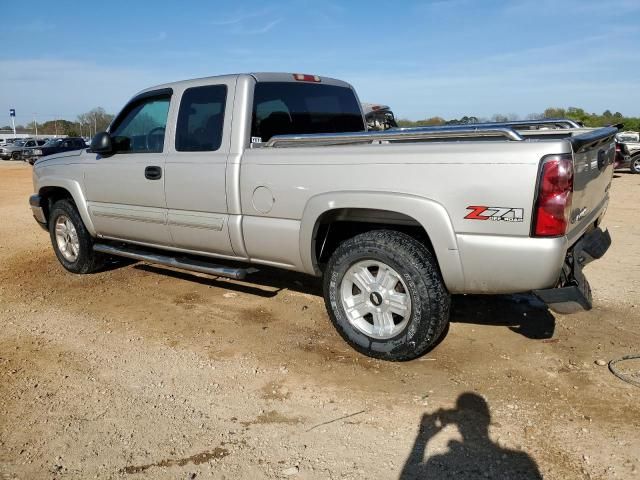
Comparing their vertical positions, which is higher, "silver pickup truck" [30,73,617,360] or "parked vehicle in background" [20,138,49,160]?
"silver pickup truck" [30,73,617,360]

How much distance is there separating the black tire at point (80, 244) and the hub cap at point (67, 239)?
3cm

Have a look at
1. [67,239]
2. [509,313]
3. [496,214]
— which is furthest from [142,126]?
[509,313]

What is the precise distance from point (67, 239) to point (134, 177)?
1735 millimetres

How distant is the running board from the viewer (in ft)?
14.9

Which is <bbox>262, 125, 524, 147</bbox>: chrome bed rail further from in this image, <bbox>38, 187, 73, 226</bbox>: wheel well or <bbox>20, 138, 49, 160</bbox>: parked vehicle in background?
<bbox>20, 138, 49, 160</bbox>: parked vehicle in background

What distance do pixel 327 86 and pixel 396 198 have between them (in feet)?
7.22

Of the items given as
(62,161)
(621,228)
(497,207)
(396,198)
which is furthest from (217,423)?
(621,228)

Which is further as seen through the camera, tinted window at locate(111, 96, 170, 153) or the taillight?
tinted window at locate(111, 96, 170, 153)

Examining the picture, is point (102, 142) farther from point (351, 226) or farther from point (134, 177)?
point (351, 226)

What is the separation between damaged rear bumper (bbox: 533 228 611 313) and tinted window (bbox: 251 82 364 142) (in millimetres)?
2451

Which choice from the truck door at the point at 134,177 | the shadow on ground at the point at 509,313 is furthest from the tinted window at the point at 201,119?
the shadow on ground at the point at 509,313

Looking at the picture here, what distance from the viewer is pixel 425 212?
11.2ft

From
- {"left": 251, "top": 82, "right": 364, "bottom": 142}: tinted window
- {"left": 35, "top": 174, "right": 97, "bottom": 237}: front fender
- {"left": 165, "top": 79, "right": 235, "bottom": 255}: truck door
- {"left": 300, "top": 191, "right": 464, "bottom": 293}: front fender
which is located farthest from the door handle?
{"left": 300, "top": 191, "right": 464, "bottom": 293}: front fender

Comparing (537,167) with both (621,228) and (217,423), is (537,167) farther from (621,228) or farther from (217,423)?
(621,228)
